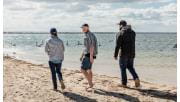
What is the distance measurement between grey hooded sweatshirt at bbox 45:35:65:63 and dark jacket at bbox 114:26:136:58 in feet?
5.27

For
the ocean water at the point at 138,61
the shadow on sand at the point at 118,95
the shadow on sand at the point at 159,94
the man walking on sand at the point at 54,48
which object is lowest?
the ocean water at the point at 138,61

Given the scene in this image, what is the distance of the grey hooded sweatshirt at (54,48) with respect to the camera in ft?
37.2

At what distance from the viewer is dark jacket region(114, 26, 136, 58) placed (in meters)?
11.4

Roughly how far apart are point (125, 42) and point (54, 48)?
2043mm

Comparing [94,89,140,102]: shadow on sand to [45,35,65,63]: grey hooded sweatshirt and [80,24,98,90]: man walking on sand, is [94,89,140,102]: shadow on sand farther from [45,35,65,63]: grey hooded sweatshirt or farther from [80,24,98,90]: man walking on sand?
[45,35,65,63]: grey hooded sweatshirt

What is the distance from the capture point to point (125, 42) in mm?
11469

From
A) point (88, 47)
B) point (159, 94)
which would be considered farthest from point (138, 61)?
point (88, 47)

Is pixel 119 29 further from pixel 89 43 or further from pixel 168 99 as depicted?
pixel 168 99

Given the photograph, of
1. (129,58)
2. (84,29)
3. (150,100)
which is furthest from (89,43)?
(150,100)

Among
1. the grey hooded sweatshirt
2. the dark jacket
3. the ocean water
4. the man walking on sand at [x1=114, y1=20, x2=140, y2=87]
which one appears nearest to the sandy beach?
the man walking on sand at [x1=114, y1=20, x2=140, y2=87]

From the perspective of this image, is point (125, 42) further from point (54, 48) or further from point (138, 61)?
point (138, 61)

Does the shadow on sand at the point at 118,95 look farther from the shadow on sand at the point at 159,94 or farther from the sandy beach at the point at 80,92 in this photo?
the shadow on sand at the point at 159,94

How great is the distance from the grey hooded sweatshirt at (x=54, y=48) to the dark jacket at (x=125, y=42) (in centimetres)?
161

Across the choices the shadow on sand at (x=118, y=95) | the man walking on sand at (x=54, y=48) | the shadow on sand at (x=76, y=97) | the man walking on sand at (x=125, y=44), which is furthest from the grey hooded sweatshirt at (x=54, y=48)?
the man walking on sand at (x=125, y=44)
